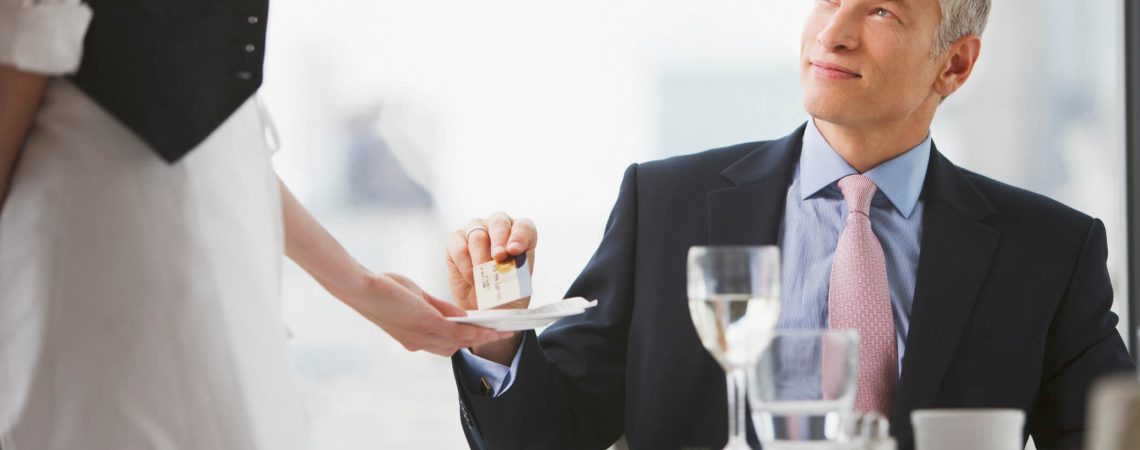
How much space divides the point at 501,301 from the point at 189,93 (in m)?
0.63

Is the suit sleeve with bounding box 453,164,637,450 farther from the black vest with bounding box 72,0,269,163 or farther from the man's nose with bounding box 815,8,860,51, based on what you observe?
the black vest with bounding box 72,0,269,163

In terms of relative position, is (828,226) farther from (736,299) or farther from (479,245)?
(736,299)

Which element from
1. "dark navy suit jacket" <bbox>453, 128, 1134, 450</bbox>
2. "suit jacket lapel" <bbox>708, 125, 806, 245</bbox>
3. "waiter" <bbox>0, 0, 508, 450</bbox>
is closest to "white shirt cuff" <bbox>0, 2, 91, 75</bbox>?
"waiter" <bbox>0, 0, 508, 450</bbox>

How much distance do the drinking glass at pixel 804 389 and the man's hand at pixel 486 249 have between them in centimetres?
77

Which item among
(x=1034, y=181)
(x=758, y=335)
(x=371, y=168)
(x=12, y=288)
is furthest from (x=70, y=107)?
(x=1034, y=181)

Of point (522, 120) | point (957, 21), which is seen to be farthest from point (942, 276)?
point (522, 120)

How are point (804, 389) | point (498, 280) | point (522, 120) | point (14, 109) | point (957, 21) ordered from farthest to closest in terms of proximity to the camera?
point (522, 120)
point (957, 21)
point (498, 280)
point (14, 109)
point (804, 389)

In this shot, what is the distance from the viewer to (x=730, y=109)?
3633mm

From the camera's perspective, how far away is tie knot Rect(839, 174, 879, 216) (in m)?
2.00

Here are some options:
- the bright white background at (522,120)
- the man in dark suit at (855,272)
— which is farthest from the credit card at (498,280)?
the bright white background at (522,120)

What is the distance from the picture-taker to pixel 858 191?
79.3 inches

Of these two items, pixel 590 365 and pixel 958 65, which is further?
pixel 958 65

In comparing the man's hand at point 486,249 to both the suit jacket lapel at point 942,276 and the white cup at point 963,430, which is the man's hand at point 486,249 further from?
the white cup at point 963,430

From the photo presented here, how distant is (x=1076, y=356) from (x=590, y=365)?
32.5 inches
